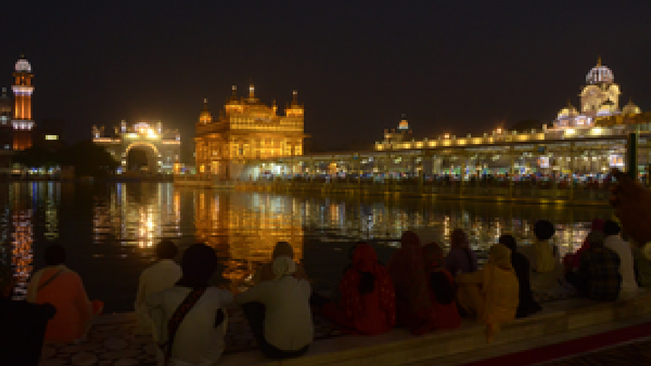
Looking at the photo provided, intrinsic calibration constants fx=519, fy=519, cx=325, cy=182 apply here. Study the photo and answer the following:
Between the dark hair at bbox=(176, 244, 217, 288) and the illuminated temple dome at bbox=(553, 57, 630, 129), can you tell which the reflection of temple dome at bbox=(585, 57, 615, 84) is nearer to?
the illuminated temple dome at bbox=(553, 57, 630, 129)

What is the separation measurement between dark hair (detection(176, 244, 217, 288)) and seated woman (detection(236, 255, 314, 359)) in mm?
450

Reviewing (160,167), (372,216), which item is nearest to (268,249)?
(372,216)

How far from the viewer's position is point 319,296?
604 centimetres

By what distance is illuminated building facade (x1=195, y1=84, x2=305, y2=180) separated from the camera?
65750mm

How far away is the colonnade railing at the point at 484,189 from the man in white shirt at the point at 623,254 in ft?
70.7

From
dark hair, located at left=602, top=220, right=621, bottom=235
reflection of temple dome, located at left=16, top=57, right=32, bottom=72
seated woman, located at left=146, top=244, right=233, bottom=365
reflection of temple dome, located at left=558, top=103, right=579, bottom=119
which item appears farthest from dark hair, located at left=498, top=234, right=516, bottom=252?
reflection of temple dome, located at left=16, top=57, right=32, bottom=72

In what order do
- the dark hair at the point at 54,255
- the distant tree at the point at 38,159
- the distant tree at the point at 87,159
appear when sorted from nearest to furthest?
the dark hair at the point at 54,255 < the distant tree at the point at 87,159 < the distant tree at the point at 38,159

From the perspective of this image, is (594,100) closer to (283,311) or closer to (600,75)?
(600,75)

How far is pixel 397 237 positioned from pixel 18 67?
12695cm

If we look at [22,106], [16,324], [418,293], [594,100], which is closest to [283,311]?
[418,293]

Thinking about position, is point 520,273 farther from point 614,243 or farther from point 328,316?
point 328,316

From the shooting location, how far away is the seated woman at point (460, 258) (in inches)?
246

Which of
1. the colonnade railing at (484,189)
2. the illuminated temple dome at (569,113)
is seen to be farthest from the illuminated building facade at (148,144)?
the illuminated temple dome at (569,113)

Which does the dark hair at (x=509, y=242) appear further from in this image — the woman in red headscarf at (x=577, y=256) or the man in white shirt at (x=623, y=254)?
the woman in red headscarf at (x=577, y=256)
